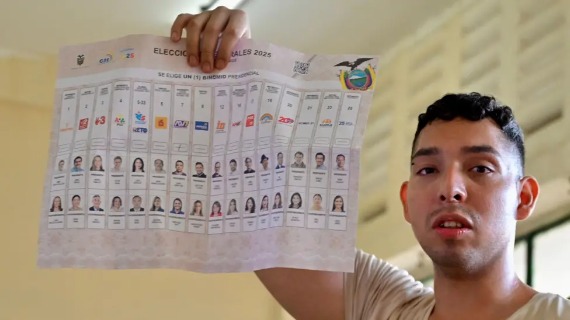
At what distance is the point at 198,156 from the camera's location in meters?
1.02

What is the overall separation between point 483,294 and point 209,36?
17.4 inches

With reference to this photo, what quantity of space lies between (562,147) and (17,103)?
1.66 m

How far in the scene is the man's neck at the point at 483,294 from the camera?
98cm

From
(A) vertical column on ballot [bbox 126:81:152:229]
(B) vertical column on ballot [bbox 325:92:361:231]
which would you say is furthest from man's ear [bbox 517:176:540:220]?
(A) vertical column on ballot [bbox 126:81:152:229]

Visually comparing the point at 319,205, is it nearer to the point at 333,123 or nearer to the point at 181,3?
the point at 333,123

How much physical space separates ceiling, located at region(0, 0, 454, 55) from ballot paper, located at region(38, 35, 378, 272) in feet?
4.63

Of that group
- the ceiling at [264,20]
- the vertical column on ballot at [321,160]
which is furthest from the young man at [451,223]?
the ceiling at [264,20]

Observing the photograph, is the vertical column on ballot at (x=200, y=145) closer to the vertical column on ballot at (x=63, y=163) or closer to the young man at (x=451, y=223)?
the young man at (x=451, y=223)

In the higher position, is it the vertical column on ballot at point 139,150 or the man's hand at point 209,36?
the man's hand at point 209,36

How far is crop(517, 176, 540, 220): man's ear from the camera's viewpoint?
103 centimetres

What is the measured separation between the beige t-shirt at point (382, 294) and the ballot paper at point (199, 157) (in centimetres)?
14

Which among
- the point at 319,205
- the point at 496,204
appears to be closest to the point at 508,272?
the point at 496,204

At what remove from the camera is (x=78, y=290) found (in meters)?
2.56

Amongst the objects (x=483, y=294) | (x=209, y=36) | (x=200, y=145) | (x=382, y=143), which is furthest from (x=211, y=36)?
(x=382, y=143)
